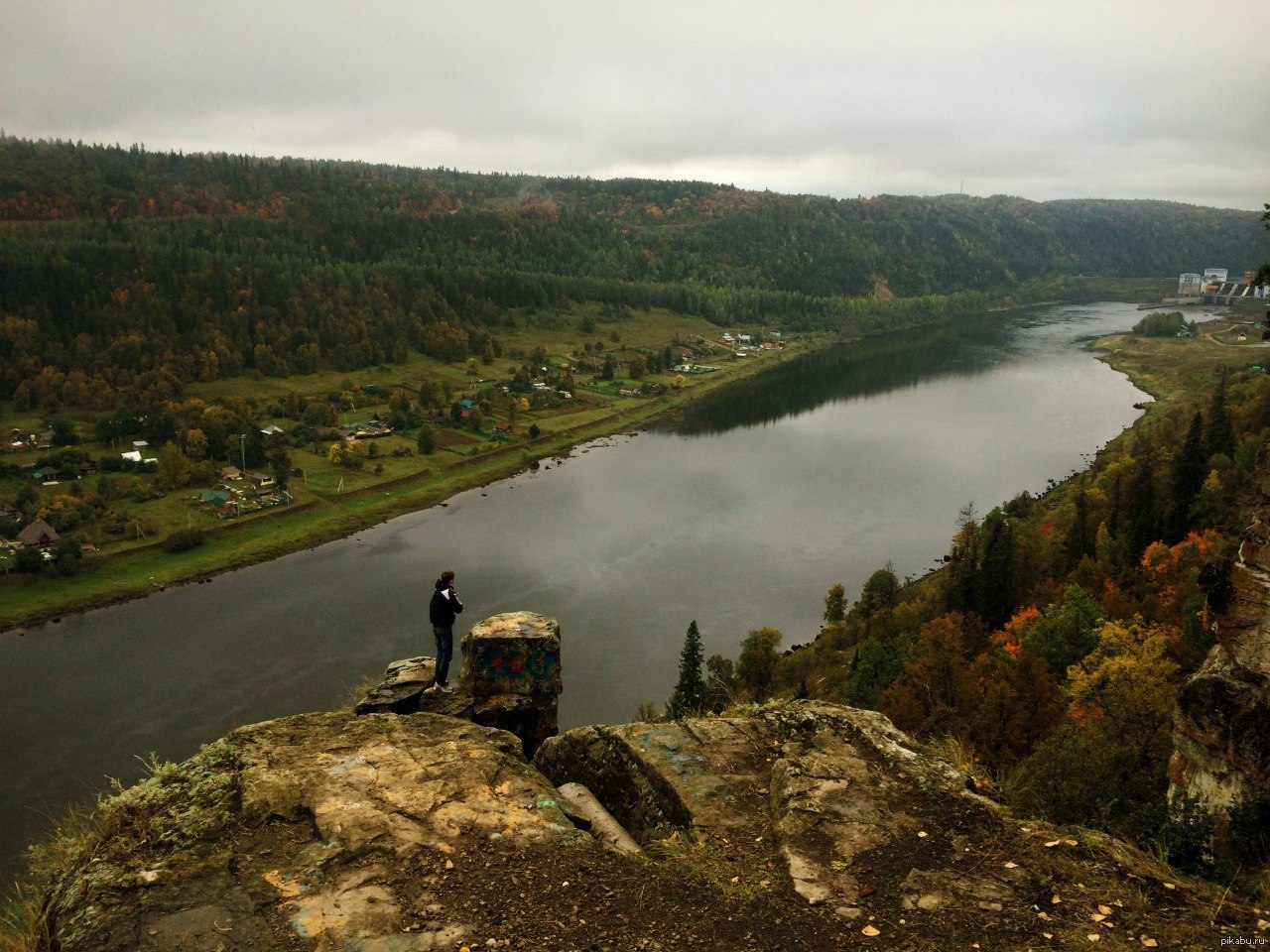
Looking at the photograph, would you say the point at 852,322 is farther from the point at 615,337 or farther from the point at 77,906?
the point at 77,906

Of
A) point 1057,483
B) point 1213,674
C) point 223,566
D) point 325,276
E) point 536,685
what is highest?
point 325,276

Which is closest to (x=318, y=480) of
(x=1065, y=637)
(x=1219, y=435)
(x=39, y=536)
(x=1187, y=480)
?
(x=39, y=536)

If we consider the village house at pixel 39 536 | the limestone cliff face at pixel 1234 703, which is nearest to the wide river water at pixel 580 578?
the village house at pixel 39 536

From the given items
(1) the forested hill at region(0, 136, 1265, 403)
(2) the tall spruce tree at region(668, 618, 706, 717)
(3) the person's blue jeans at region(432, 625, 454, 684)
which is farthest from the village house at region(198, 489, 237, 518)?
(3) the person's blue jeans at region(432, 625, 454, 684)

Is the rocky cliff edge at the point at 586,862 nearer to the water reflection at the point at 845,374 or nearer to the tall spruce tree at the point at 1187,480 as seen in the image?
the tall spruce tree at the point at 1187,480

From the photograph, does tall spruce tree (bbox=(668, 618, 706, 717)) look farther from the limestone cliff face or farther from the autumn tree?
the limestone cliff face

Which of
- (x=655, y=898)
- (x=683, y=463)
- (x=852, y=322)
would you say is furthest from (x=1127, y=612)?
(x=852, y=322)
